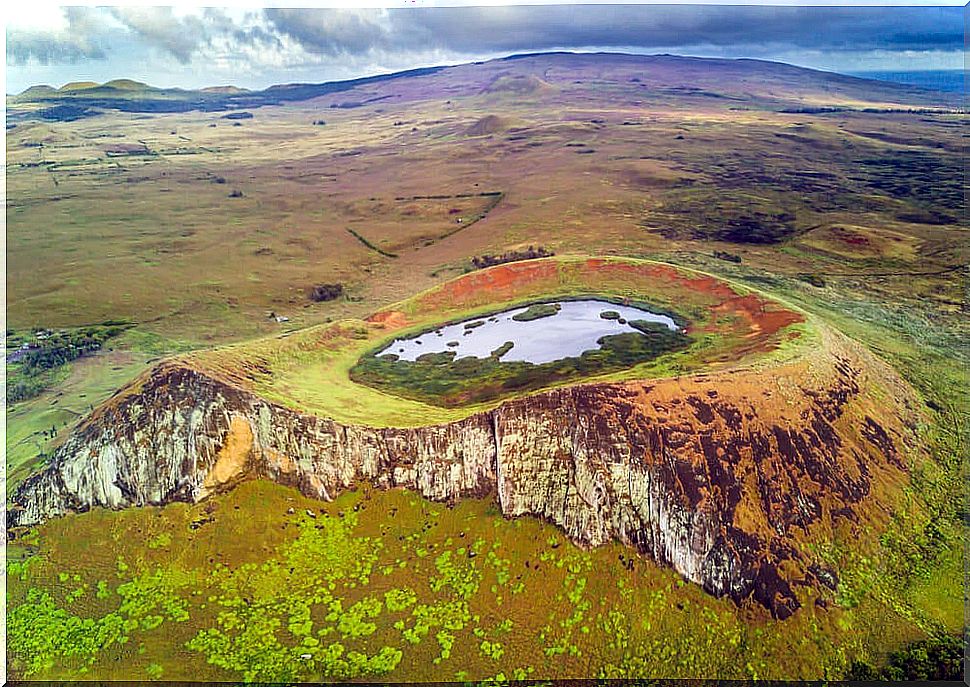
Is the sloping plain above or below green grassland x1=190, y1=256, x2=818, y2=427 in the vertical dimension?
below

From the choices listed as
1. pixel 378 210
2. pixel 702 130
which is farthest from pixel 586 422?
pixel 702 130

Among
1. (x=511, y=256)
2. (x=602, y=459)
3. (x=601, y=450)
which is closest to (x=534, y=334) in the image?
(x=601, y=450)

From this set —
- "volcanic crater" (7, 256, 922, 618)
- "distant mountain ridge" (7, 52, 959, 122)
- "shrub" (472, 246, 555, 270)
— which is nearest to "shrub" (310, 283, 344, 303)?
"shrub" (472, 246, 555, 270)

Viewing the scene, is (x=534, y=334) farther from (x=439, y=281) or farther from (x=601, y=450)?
(x=439, y=281)

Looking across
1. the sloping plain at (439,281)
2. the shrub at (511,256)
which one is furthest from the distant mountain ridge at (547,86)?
the shrub at (511,256)

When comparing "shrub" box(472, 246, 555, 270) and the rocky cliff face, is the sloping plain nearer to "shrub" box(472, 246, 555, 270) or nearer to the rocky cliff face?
the rocky cliff face

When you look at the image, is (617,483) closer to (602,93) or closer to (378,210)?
(378,210)

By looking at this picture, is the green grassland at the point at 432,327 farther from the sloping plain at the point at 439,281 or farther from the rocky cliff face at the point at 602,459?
the sloping plain at the point at 439,281
